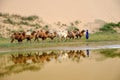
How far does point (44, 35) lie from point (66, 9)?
3.43ft

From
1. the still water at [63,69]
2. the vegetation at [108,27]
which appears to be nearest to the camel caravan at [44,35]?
the vegetation at [108,27]

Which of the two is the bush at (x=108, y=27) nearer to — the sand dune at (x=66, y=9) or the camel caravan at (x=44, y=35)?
the sand dune at (x=66, y=9)

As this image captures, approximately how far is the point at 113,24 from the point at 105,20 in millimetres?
284

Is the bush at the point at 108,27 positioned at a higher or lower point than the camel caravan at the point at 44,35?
higher

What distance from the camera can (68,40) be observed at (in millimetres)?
8320

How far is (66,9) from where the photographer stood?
8.27m

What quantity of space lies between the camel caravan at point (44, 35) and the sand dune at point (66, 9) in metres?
0.36

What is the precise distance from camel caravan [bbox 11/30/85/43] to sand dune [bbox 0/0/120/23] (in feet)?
1.19

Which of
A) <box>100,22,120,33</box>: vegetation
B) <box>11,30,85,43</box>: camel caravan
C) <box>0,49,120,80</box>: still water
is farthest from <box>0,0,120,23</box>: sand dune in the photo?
<box>0,49,120,80</box>: still water

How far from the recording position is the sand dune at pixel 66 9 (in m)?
8.07

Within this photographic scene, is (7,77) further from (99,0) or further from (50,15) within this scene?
(99,0)

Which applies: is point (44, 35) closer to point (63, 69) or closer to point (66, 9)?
point (66, 9)

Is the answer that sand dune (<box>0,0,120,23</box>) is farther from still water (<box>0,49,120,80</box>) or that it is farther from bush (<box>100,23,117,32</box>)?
still water (<box>0,49,120,80</box>)

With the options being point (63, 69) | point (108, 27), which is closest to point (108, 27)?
point (108, 27)
